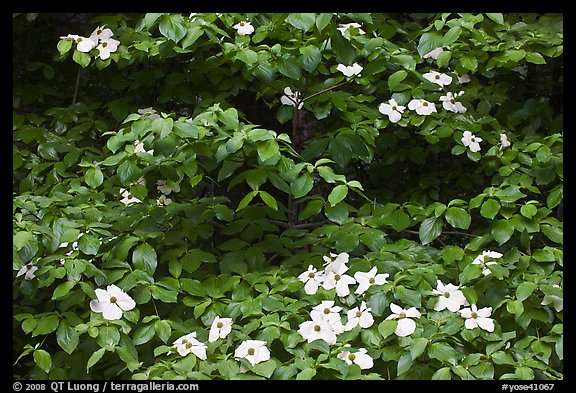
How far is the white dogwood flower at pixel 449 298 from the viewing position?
77.4 inches

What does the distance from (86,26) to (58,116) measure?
831 mm

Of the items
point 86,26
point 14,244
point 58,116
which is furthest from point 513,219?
point 86,26

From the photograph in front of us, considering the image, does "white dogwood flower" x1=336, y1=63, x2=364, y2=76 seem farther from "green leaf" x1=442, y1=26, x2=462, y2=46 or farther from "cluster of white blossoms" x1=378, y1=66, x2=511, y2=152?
"green leaf" x1=442, y1=26, x2=462, y2=46

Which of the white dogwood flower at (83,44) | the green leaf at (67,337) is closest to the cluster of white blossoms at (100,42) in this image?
the white dogwood flower at (83,44)

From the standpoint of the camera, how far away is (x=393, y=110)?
8.27 feet

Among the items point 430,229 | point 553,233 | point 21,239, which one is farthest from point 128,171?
point 553,233

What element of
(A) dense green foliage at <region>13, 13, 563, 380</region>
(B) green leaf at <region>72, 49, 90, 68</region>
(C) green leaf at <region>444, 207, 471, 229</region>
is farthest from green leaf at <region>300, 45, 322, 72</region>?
(B) green leaf at <region>72, 49, 90, 68</region>

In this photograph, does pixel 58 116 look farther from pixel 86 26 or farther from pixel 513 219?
pixel 513 219

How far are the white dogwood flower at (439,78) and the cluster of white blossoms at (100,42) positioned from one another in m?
1.09

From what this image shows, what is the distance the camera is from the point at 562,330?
188 centimetres

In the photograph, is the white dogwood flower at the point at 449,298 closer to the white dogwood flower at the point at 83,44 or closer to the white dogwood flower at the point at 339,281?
the white dogwood flower at the point at 339,281

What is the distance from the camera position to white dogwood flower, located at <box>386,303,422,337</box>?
1.86m

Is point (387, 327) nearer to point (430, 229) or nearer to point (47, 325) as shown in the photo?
point (430, 229)
